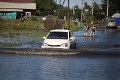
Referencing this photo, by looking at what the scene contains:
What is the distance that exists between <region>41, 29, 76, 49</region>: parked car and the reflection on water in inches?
207

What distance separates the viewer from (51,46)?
2461cm

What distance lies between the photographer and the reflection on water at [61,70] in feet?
43.9

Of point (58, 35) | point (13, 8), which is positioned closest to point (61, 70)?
point (58, 35)

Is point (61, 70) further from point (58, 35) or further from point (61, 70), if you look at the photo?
point (58, 35)

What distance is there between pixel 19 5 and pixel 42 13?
3752 cm

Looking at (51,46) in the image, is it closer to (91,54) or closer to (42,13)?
(91,54)

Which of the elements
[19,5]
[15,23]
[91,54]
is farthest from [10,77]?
[19,5]

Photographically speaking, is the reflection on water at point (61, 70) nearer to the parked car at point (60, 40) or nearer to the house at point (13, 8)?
the parked car at point (60, 40)

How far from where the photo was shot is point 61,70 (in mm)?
15117

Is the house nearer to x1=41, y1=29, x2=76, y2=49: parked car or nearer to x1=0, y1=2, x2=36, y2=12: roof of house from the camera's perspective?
x1=0, y1=2, x2=36, y2=12: roof of house

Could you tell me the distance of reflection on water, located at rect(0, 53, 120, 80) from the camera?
43.9 feet

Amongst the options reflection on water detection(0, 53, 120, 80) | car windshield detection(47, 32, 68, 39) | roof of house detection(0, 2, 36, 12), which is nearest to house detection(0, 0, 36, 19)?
roof of house detection(0, 2, 36, 12)

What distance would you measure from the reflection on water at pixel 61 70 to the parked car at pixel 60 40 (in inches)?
207

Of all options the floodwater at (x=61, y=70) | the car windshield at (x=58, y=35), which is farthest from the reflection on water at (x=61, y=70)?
the car windshield at (x=58, y=35)
